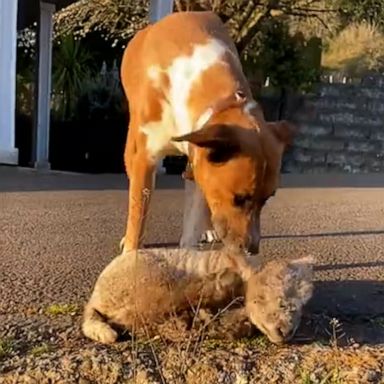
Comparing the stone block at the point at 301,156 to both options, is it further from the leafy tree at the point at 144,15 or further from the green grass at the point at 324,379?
the green grass at the point at 324,379

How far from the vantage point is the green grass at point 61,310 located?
150 inches

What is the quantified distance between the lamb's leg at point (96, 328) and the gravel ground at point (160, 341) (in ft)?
0.13

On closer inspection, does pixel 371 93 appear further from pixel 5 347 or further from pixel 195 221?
pixel 5 347

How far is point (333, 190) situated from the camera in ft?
36.2

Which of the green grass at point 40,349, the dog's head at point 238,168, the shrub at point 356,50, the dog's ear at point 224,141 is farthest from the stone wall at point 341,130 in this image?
the green grass at point 40,349

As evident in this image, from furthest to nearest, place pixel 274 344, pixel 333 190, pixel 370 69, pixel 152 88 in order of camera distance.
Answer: pixel 370 69
pixel 333 190
pixel 152 88
pixel 274 344

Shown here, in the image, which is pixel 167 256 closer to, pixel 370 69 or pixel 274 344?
pixel 274 344

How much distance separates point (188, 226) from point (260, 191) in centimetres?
123

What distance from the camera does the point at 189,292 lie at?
11.2ft

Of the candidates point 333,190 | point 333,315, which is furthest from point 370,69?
point 333,315

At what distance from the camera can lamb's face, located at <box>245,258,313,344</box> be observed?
332 centimetres

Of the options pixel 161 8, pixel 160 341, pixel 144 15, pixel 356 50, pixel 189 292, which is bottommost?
pixel 160 341

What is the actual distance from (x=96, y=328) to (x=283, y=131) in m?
1.52

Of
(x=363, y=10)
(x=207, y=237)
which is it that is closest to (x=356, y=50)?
(x=363, y=10)
